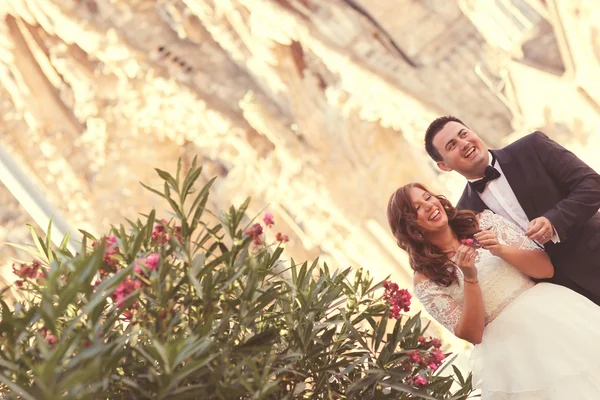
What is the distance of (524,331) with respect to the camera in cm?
138

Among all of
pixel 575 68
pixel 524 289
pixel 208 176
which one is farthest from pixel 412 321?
pixel 208 176

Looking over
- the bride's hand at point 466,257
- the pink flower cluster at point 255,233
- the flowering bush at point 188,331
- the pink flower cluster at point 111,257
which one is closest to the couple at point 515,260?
the bride's hand at point 466,257

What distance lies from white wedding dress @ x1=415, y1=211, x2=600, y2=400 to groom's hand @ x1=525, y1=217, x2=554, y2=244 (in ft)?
0.17

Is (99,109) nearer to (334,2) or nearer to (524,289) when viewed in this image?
(334,2)

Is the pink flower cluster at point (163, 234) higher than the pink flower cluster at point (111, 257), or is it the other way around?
the pink flower cluster at point (111, 257)


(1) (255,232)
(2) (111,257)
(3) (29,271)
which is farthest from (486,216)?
(3) (29,271)

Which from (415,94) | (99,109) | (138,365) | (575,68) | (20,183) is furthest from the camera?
(20,183)

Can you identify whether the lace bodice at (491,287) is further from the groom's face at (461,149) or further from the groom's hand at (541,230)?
the groom's face at (461,149)

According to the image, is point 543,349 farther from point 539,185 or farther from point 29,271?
point 29,271

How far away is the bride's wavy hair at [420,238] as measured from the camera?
1471 millimetres

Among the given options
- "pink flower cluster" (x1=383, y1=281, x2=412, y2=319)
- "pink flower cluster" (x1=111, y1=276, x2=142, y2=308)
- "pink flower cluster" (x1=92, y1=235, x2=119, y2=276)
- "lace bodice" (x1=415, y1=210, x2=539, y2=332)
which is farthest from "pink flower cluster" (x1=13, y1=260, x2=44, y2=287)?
"lace bodice" (x1=415, y1=210, x2=539, y2=332)

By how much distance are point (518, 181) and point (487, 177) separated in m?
0.08

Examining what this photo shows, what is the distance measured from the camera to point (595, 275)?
59.8 inches

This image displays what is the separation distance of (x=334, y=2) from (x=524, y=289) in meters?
3.21
